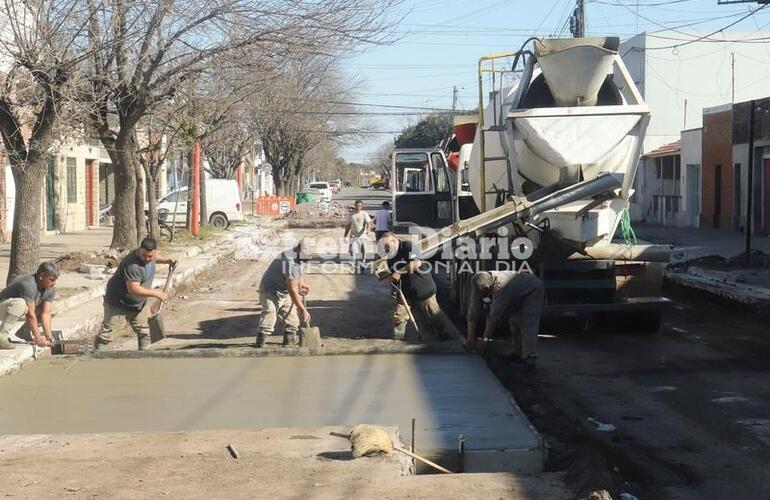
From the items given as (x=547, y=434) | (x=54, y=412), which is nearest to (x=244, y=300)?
(x=54, y=412)

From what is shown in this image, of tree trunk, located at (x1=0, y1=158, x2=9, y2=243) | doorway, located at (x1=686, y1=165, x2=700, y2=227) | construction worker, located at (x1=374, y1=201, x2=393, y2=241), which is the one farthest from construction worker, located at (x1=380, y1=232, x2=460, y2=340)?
doorway, located at (x1=686, y1=165, x2=700, y2=227)

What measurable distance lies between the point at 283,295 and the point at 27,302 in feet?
9.24

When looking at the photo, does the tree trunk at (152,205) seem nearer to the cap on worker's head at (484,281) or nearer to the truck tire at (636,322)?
the truck tire at (636,322)

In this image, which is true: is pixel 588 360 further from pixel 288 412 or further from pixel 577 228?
pixel 288 412

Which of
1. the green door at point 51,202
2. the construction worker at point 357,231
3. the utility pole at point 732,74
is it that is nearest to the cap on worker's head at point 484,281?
the construction worker at point 357,231

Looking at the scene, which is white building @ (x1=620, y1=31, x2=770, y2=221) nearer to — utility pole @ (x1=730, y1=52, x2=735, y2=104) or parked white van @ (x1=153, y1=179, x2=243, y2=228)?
utility pole @ (x1=730, y1=52, x2=735, y2=104)

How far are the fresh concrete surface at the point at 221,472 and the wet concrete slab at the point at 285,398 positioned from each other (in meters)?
0.61

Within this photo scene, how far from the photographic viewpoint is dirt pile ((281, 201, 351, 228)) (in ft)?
151

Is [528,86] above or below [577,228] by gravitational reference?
above

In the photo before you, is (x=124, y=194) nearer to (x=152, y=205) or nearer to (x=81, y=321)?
(x=152, y=205)

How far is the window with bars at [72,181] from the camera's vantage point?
35.6m

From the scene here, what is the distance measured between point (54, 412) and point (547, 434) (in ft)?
13.8

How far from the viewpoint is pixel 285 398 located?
9039 mm

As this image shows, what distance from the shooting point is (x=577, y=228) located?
1195 cm
